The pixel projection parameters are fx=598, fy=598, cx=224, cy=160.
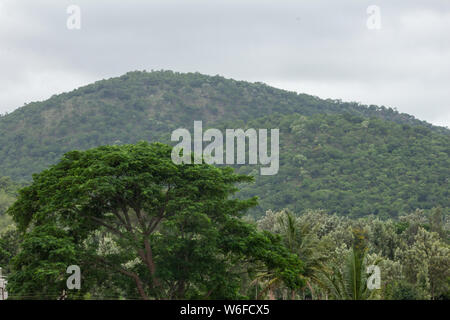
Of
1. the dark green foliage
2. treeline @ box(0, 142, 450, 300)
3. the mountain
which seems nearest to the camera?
treeline @ box(0, 142, 450, 300)

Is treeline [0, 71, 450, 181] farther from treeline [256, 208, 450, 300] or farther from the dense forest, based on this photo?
treeline [256, 208, 450, 300]

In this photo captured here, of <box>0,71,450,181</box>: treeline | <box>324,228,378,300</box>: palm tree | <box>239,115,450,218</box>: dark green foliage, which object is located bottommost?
<box>324,228,378,300</box>: palm tree

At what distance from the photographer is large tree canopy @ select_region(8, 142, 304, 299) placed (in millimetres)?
23406

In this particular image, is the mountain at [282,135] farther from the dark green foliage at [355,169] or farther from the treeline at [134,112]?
the treeline at [134,112]

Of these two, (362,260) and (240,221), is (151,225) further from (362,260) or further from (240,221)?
(362,260)

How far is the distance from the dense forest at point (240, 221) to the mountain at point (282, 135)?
1.40 feet

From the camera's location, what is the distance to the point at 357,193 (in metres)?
97.9

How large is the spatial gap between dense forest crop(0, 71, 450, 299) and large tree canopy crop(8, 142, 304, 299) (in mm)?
60

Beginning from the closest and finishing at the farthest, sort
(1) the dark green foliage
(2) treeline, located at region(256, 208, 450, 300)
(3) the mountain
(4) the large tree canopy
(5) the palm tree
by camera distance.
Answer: (5) the palm tree < (2) treeline, located at region(256, 208, 450, 300) < (4) the large tree canopy < (1) the dark green foliage < (3) the mountain

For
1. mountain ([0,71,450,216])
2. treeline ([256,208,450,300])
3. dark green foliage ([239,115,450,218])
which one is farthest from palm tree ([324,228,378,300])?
mountain ([0,71,450,216])

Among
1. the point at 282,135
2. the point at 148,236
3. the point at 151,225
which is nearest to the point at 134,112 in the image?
the point at 282,135

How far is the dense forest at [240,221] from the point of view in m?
23.4

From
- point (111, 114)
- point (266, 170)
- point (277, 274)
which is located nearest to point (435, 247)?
point (277, 274)
